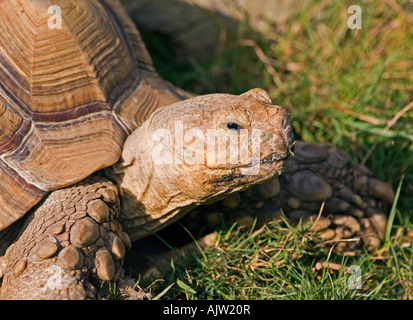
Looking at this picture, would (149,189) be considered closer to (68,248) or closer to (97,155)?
(97,155)

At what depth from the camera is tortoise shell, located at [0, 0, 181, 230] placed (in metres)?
2.43

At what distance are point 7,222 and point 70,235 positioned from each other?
0.35 meters

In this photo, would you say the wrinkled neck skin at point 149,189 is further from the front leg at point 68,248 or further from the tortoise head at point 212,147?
the front leg at point 68,248

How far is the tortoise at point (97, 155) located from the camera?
222cm

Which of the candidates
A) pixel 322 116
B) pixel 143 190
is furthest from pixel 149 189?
pixel 322 116

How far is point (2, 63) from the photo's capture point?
8.55ft

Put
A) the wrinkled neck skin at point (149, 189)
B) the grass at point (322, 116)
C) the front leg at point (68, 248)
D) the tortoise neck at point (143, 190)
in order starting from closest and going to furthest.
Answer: the front leg at point (68, 248), the wrinkled neck skin at point (149, 189), the tortoise neck at point (143, 190), the grass at point (322, 116)

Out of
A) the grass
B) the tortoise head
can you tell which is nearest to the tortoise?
the tortoise head

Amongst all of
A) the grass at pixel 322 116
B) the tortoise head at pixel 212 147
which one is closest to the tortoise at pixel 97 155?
the tortoise head at pixel 212 147

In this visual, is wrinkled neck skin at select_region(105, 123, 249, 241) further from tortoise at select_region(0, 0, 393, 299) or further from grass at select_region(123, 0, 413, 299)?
grass at select_region(123, 0, 413, 299)

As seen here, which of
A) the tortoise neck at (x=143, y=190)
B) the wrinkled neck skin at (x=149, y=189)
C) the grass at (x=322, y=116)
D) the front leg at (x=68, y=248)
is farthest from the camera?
the grass at (x=322, y=116)

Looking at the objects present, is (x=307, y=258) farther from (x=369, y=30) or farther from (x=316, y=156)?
(x=369, y=30)

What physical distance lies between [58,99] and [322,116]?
224 centimetres

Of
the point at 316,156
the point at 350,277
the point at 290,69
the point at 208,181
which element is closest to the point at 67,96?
the point at 208,181
